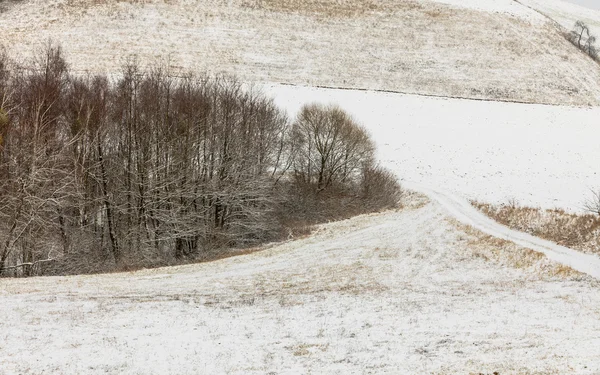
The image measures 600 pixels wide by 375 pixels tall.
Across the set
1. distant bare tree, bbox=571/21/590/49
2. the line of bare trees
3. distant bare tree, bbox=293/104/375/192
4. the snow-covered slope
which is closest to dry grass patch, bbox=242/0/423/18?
the snow-covered slope

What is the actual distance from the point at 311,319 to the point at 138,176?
64.6 feet

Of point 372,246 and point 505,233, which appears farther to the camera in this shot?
point 505,233

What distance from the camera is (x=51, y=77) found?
3175 cm

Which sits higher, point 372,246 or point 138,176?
point 138,176

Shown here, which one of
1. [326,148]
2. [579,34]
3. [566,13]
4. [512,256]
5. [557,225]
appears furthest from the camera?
[566,13]

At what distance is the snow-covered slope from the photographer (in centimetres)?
6475

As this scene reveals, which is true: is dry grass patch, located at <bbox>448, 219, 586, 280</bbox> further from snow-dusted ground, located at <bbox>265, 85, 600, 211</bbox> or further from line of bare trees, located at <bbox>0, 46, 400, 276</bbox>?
line of bare trees, located at <bbox>0, 46, 400, 276</bbox>

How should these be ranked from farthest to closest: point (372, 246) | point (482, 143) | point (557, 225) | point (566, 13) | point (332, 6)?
point (566, 13) < point (332, 6) < point (482, 143) < point (372, 246) < point (557, 225)

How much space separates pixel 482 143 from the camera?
169ft

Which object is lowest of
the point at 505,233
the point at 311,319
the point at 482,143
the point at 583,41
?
the point at 311,319

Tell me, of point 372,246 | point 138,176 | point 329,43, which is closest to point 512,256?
point 372,246

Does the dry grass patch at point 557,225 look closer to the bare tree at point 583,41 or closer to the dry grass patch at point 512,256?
the dry grass patch at point 512,256

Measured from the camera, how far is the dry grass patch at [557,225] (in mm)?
24078

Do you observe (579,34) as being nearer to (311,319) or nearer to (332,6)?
(332,6)
